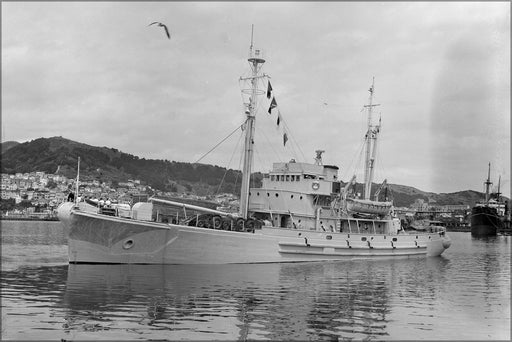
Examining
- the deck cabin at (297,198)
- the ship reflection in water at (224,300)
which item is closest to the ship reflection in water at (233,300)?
the ship reflection in water at (224,300)

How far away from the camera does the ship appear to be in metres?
27.6

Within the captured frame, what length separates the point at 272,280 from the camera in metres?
24.4

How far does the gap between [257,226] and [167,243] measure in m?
5.85

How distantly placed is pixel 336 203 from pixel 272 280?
13870 mm

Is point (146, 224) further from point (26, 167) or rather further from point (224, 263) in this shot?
point (26, 167)

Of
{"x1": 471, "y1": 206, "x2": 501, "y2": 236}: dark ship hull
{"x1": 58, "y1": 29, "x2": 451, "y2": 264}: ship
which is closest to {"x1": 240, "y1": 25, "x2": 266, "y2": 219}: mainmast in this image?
{"x1": 58, "y1": 29, "x2": 451, "y2": 264}: ship

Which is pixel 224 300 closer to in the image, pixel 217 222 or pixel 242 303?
pixel 242 303

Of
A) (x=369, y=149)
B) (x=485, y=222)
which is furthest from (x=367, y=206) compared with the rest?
(x=485, y=222)

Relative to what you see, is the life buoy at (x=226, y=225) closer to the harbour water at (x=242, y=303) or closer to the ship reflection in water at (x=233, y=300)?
the harbour water at (x=242, y=303)

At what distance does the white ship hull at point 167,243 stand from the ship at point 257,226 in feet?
0.17

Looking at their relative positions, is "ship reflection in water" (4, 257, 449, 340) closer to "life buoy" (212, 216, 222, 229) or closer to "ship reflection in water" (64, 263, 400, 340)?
"ship reflection in water" (64, 263, 400, 340)

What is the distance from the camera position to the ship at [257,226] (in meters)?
27.6

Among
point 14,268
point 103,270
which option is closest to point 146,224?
point 103,270

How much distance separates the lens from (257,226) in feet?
104
